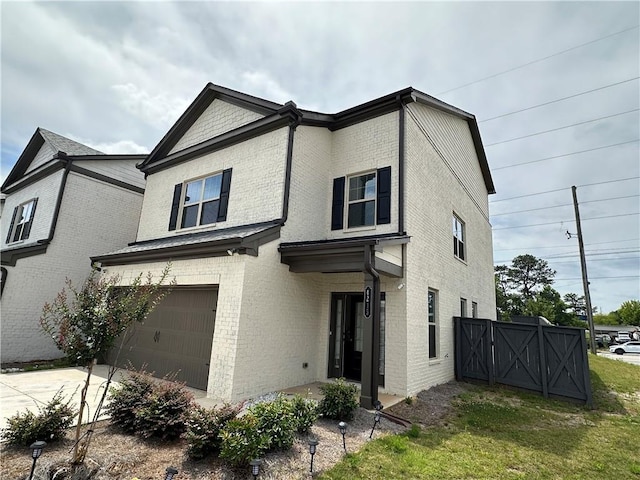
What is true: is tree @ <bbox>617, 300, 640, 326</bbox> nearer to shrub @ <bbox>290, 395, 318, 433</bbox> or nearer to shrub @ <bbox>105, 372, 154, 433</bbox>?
shrub @ <bbox>290, 395, 318, 433</bbox>

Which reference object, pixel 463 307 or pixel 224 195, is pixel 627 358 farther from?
pixel 224 195

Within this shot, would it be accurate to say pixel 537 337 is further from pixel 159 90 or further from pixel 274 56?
pixel 159 90

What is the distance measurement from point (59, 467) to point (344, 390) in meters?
3.82

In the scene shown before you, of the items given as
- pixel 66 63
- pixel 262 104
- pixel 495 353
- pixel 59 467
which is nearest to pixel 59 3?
pixel 66 63

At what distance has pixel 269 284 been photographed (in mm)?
7230

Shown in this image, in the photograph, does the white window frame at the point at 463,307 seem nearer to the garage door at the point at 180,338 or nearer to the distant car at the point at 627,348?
the garage door at the point at 180,338

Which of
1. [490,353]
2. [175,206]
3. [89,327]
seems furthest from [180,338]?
[490,353]

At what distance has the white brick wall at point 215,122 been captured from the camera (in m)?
10.0

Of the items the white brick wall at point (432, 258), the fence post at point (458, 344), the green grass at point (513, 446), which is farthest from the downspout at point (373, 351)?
the fence post at point (458, 344)

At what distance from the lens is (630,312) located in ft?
169

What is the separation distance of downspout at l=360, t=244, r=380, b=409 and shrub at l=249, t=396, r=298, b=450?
2074 mm

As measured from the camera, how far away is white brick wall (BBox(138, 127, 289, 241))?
8.39 m

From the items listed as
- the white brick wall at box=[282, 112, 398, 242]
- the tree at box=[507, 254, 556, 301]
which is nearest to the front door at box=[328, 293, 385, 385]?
the white brick wall at box=[282, 112, 398, 242]

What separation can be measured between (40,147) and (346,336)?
50.6ft
